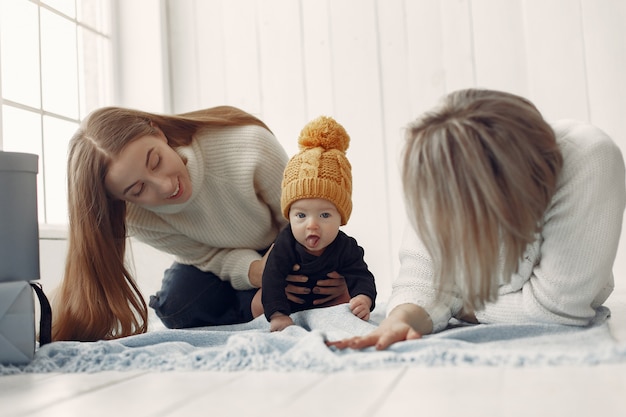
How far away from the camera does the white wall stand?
2.52 metres

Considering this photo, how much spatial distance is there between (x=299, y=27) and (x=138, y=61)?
25.3 inches

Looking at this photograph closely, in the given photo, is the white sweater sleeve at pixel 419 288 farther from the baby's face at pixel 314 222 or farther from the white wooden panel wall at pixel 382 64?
the white wooden panel wall at pixel 382 64

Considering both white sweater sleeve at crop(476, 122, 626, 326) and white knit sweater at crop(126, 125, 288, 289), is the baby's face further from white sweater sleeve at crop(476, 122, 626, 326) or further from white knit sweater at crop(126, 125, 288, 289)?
white sweater sleeve at crop(476, 122, 626, 326)

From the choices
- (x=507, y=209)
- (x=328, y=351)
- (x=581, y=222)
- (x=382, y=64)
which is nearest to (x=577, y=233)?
(x=581, y=222)

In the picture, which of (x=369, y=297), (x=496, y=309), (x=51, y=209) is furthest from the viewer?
(x=51, y=209)

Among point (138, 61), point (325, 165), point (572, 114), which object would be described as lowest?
point (325, 165)

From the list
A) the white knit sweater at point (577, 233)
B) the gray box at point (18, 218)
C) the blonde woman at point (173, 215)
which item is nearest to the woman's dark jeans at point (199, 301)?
the blonde woman at point (173, 215)

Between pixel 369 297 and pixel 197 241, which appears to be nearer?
pixel 369 297

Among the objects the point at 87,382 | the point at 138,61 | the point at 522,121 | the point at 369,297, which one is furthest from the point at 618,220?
the point at 138,61

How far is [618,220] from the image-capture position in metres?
1.23

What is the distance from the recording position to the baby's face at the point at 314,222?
5.19 ft

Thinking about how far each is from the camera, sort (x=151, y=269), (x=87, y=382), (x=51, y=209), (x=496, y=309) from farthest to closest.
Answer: (x=151, y=269)
(x=51, y=209)
(x=496, y=309)
(x=87, y=382)

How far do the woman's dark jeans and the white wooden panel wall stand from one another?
86 cm

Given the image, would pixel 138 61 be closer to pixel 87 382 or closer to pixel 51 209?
pixel 51 209
